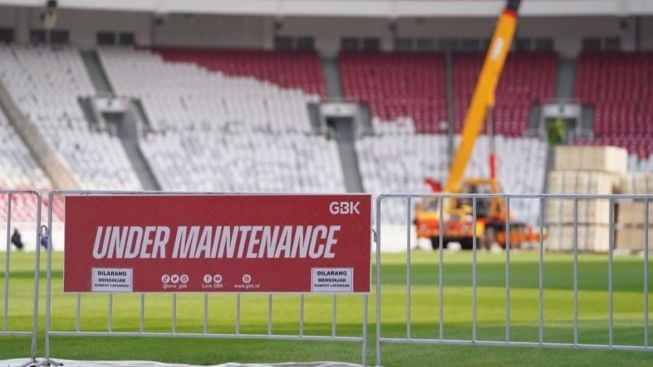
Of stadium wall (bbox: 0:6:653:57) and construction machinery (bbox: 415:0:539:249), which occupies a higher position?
stadium wall (bbox: 0:6:653:57)

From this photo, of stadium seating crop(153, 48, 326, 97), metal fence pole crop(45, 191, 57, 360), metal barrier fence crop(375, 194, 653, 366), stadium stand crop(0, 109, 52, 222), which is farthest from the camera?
stadium seating crop(153, 48, 326, 97)

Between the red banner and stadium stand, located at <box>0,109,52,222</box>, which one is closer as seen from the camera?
the red banner

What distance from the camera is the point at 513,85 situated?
61.9 meters

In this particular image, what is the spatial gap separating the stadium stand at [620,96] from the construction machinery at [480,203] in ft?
35.6

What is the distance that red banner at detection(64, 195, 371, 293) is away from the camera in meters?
10.6

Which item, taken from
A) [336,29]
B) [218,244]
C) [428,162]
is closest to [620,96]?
[428,162]

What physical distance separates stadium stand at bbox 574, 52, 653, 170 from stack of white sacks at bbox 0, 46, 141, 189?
65.9ft

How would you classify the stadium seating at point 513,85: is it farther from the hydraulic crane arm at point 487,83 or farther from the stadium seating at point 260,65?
the hydraulic crane arm at point 487,83

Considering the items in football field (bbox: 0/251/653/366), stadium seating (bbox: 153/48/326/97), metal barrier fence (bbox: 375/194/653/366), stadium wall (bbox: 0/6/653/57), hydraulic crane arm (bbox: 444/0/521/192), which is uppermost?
stadium wall (bbox: 0/6/653/57)

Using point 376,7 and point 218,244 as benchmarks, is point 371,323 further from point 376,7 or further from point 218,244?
point 376,7

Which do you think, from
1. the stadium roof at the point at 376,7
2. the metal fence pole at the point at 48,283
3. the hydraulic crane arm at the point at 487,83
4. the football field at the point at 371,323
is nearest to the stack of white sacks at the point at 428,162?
the stadium roof at the point at 376,7

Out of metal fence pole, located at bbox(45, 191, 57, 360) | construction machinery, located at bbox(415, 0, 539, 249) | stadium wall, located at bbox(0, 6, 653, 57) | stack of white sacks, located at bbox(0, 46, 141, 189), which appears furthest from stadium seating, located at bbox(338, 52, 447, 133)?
metal fence pole, located at bbox(45, 191, 57, 360)

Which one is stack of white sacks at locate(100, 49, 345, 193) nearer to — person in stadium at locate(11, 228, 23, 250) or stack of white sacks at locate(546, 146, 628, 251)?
stack of white sacks at locate(546, 146, 628, 251)

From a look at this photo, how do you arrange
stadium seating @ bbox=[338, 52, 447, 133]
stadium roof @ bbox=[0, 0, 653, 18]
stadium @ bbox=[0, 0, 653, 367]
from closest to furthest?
1. stadium @ bbox=[0, 0, 653, 367]
2. stadium roof @ bbox=[0, 0, 653, 18]
3. stadium seating @ bbox=[338, 52, 447, 133]
